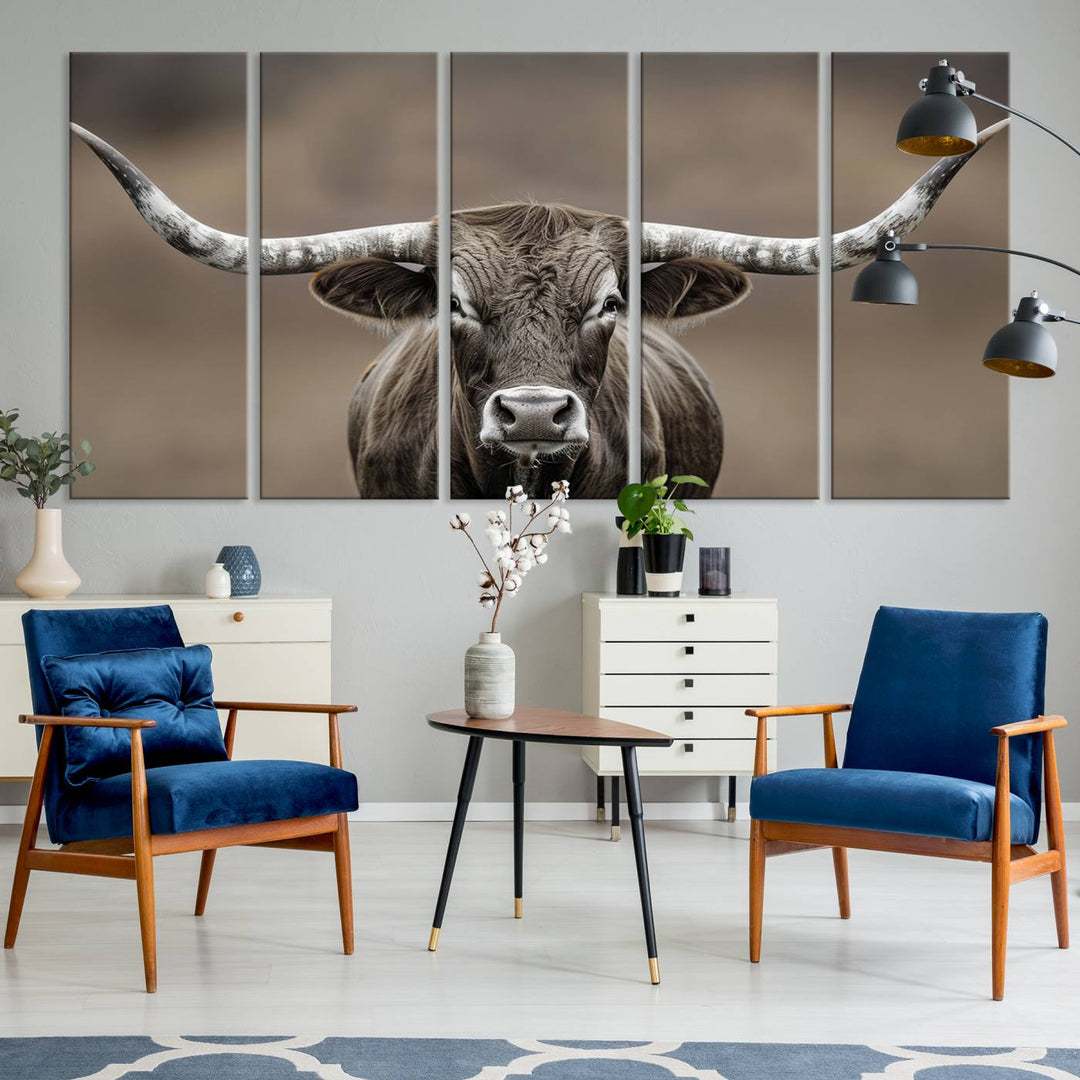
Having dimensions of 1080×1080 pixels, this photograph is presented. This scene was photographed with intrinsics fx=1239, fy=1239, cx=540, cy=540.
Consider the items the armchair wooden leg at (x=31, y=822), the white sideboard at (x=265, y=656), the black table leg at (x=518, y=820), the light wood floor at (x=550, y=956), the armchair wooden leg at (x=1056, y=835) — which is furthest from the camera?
the white sideboard at (x=265, y=656)

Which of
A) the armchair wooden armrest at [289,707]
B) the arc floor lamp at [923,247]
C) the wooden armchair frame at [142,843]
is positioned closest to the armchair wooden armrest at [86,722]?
the wooden armchair frame at [142,843]

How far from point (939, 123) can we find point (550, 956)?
241cm

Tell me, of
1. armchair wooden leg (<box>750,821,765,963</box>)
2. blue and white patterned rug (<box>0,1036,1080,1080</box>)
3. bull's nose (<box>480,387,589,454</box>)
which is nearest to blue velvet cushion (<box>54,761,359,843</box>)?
blue and white patterned rug (<box>0,1036,1080,1080</box>)

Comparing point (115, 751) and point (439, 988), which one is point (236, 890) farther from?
point (439, 988)

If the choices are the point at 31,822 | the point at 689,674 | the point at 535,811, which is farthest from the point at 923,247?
the point at 31,822

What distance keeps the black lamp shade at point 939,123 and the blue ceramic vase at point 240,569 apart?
280 cm

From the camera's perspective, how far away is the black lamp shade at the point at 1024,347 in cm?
337

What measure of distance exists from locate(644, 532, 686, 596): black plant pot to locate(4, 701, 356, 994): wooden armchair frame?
5.44ft

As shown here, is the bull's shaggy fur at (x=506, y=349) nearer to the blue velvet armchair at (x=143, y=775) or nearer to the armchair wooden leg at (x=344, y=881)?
the blue velvet armchair at (x=143, y=775)

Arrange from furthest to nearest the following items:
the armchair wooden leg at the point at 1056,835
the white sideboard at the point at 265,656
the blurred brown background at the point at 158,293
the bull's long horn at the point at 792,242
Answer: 1. the bull's long horn at the point at 792,242
2. the blurred brown background at the point at 158,293
3. the white sideboard at the point at 265,656
4. the armchair wooden leg at the point at 1056,835

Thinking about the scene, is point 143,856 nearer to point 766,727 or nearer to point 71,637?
point 71,637

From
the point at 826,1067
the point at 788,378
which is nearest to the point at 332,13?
the point at 788,378

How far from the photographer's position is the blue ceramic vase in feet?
15.7

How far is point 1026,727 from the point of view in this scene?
306cm
